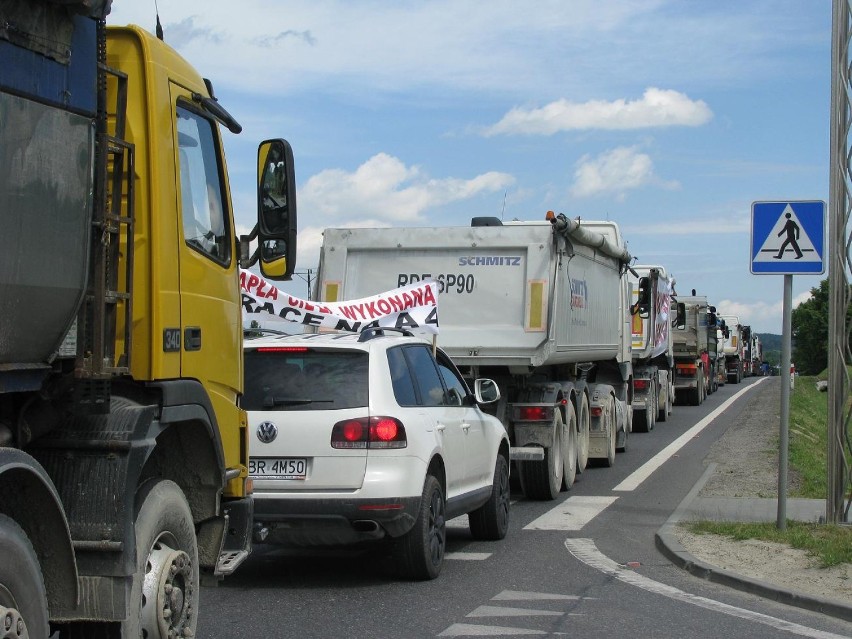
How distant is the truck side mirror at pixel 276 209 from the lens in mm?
6246

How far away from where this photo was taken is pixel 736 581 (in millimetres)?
8844

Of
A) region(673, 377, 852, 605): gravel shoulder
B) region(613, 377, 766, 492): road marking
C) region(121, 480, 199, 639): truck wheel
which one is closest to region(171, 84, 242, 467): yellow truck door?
region(121, 480, 199, 639): truck wheel

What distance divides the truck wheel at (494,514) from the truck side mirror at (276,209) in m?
4.73

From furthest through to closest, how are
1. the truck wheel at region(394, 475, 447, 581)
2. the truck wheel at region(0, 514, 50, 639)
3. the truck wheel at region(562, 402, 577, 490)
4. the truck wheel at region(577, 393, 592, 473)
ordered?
the truck wheel at region(577, 393, 592, 473) → the truck wheel at region(562, 402, 577, 490) → the truck wheel at region(394, 475, 447, 581) → the truck wheel at region(0, 514, 50, 639)

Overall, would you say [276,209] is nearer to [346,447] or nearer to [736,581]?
[346,447]

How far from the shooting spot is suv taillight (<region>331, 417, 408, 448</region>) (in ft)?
27.7

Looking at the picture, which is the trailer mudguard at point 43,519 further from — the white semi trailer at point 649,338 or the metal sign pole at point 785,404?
the white semi trailer at point 649,338

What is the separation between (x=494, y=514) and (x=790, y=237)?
354 centimetres

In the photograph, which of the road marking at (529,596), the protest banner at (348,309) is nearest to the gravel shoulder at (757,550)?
the road marking at (529,596)

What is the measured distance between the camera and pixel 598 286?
1719 centimetres

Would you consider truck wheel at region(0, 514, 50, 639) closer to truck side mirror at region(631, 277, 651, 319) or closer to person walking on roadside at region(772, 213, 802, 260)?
person walking on roadside at region(772, 213, 802, 260)

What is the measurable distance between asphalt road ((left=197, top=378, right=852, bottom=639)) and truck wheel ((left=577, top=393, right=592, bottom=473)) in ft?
13.4

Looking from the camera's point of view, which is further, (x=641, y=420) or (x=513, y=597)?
(x=641, y=420)

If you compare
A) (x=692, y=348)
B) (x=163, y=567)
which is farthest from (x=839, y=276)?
(x=692, y=348)
